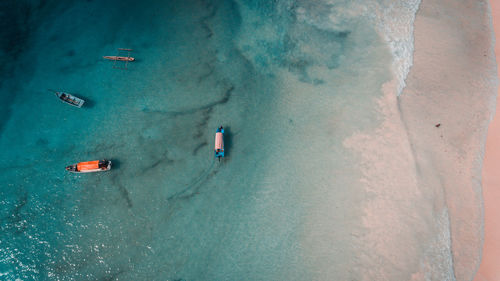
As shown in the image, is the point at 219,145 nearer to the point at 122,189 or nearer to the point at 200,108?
the point at 200,108

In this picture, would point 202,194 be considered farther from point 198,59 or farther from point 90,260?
point 198,59

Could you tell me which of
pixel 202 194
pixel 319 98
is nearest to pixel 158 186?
pixel 202 194

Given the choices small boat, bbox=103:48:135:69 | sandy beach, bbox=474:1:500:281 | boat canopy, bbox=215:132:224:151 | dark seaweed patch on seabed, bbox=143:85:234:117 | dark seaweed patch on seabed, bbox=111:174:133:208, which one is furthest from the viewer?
small boat, bbox=103:48:135:69

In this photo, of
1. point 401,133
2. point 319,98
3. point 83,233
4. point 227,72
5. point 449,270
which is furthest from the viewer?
point 227,72

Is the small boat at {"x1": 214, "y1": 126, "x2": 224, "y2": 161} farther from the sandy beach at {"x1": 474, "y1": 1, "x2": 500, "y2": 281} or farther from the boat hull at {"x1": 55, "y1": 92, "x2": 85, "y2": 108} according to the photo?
the sandy beach at {"x1": 474, "y1": 1, "x2": 500, "y2": 281}

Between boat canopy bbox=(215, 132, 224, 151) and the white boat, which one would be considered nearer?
boat canopy bbox=(215, 132, 224, 151)

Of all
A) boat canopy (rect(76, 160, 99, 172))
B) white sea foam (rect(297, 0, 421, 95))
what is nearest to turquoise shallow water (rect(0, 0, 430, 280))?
white sea foam (rect(297, 0, 421, 95))

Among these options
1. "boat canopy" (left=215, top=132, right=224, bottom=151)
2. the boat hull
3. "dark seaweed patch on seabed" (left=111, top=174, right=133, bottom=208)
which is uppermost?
"boat canopy" (left=215, top=132, right=224, bottom=151)

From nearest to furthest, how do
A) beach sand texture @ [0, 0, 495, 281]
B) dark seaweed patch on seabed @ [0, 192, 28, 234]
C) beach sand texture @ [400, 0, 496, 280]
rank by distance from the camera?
beach sand texture @ [0, 0, 495, 281], beach sand texture @ [400, 0, 496, 280], dark seaweed patch on seabed @ [0, 192, 28, 234]
